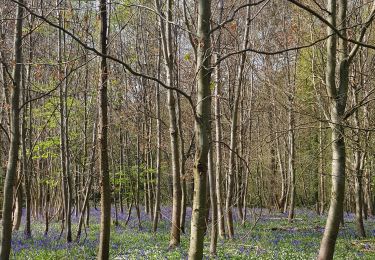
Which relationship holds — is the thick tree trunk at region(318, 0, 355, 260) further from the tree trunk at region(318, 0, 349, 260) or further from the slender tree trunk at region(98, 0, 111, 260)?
the slender tree trunk at region(98, 0, 111, 260)

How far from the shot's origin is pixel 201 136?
2.97 meters

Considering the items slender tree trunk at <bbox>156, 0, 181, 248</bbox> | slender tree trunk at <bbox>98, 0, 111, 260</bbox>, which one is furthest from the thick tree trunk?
slender tree trunk at <bbox>156, 0, 181, 248</bbox>

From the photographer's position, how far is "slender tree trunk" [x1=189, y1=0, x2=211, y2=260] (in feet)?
9.78

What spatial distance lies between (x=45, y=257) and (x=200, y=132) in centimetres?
813

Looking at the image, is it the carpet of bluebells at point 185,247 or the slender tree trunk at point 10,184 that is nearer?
the slender tree trunk at point 10,184

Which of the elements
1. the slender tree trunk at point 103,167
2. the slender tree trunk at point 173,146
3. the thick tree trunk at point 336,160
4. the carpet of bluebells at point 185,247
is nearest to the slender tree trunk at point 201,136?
the thick tree trunk at point 336,160

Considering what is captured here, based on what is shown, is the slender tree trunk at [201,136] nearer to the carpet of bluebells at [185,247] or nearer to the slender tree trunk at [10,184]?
the slender tree trunk at [10,184]

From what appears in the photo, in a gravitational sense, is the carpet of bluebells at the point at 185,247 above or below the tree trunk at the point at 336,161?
below

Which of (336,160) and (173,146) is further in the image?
(173,146)

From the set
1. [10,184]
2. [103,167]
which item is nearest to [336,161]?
[103,167]

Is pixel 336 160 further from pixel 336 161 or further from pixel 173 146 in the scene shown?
Result: pixel 173 146

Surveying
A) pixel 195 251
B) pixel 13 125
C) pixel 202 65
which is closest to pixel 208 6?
pixel 202 65

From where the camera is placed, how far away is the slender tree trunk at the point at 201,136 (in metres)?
2.98

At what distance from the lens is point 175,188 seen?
443 inches
